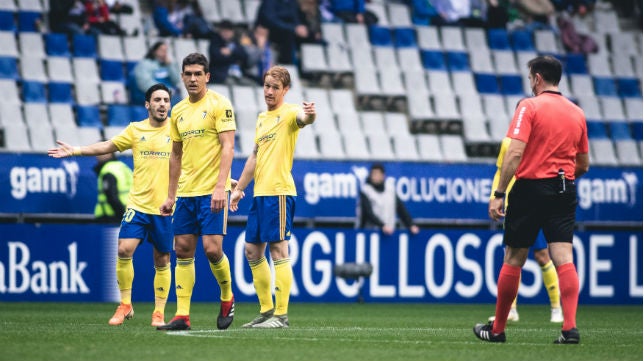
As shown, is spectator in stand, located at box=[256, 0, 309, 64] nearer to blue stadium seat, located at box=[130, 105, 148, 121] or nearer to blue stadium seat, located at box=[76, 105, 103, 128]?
blue stadium seat, located at box=[130, 105, 148, 121]

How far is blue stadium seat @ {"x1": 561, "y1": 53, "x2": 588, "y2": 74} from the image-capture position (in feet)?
75.4

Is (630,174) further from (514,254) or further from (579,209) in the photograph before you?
(514,254)

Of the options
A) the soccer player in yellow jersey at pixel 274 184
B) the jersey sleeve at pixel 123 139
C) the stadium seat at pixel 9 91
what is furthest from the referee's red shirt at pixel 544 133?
Result: the stadium seat at pixel 9 91

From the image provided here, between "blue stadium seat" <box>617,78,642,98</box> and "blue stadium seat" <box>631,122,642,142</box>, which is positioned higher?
"blue stadium seat" <box>617,78,642,98</box>

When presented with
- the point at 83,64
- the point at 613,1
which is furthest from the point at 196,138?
the point at 613,1

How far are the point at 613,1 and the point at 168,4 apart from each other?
9901mm

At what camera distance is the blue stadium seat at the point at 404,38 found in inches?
864

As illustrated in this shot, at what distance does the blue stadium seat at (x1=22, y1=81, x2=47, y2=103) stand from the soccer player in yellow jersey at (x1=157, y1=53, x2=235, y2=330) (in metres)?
8.17

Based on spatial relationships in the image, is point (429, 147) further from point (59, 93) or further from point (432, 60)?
point (59, 93)

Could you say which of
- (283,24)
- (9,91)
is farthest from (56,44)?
(283,24)

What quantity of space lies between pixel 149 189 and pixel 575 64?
1364 centimetres

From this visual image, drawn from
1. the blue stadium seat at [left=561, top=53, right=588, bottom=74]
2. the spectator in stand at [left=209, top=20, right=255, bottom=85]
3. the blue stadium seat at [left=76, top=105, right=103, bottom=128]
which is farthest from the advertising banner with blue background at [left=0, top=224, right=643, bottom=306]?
the blue stadium seat at [left=561, top=53, right=588, bottom=74]

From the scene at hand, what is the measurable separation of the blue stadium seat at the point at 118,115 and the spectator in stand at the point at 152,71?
0.21m

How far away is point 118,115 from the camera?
17656 millimetres
